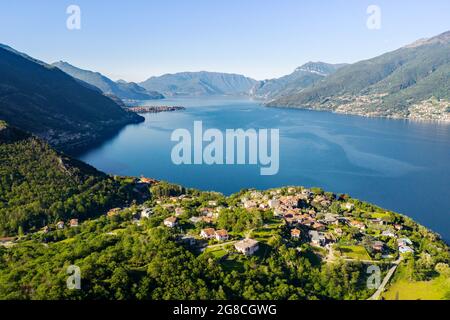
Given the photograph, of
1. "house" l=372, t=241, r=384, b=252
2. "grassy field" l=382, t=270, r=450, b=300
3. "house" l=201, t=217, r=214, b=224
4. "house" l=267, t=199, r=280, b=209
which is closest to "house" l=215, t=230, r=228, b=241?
"house" l=201, t=217, r=214, b=224

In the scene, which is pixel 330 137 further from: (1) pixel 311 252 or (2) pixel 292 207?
(1) pixel 311 252

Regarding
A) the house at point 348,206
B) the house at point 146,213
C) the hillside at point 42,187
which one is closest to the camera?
the house at point 146,213

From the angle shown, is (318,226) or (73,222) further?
(73,222)

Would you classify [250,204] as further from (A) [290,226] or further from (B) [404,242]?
(B) [404,242]

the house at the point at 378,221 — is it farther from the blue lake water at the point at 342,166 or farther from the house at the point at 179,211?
the house at the point at 179,211

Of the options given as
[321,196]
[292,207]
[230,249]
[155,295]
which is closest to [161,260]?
[155,295]

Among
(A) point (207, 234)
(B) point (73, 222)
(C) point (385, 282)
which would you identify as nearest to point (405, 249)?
(C) point (385, 282)

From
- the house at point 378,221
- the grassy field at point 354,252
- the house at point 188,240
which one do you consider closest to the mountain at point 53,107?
the house at point 188,240
